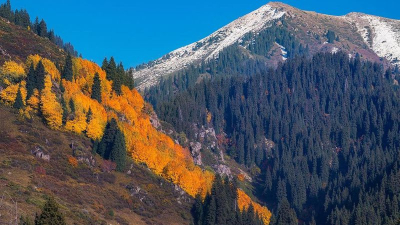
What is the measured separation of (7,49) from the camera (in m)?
179

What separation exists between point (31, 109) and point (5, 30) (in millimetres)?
55813

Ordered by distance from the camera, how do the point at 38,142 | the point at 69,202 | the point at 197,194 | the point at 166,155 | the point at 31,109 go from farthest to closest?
1. the point at 166,155
2. the point at 197,194
3. the point at 31,109
4. the point at 38,142
5. the point at 69,202

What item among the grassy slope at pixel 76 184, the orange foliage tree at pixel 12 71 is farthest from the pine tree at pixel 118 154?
the orange foliage tree at pixel 12 71

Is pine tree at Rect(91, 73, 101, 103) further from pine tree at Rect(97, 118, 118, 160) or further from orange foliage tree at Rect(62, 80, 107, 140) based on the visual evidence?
pine tree at Rect(97, 118, 118, 160)

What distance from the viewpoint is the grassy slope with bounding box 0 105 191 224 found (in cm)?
11456

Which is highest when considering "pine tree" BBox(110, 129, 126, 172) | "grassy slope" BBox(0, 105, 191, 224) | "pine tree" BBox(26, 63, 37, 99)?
"pine tree" BBox(26, 63, 37, 99)

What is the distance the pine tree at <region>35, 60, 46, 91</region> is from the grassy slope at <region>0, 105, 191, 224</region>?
12.6 m

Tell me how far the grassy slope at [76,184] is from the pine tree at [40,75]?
41.4 feet

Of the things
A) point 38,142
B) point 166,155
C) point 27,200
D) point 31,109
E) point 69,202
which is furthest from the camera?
point 166,155

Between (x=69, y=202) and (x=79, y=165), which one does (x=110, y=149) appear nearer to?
(x=79, y=165)

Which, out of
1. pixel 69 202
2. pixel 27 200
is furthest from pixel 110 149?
pixel 27 200

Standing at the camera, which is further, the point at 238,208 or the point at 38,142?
the point at 238,208

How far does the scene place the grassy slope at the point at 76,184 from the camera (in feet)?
376

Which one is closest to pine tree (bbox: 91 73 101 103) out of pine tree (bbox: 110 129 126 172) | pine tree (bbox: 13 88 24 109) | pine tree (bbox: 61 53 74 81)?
pine tree (bbox: 61 53 74 81)
